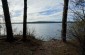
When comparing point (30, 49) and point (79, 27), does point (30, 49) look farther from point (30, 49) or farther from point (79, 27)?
point (79, 27)

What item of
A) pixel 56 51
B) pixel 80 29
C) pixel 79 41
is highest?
pixel 80 29

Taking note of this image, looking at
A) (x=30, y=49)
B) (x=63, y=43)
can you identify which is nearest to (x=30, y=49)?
(x=30, y=49)

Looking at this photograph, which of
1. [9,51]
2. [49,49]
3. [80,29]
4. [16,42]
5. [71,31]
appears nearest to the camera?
[80,29]

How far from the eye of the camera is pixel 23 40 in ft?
41.6

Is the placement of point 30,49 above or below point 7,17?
below

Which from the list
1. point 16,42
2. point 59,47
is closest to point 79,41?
point 59,47

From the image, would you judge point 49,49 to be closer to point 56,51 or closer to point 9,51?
point 56,51

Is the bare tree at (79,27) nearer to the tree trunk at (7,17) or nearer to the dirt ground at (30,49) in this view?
the dirt ground at (30,49)

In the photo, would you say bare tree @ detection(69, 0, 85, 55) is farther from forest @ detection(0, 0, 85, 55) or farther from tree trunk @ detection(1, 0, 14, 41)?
tree trunk @ detection(1, 0, 14, 41)

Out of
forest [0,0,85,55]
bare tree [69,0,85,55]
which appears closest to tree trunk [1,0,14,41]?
forest [0,0,85,55]

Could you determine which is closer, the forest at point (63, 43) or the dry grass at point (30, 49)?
the forest at point (63, 43)

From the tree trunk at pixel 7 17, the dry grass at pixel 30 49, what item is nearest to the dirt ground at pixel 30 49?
the dry grass at pixel 30 49

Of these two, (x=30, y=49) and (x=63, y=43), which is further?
(x=63, y=43)

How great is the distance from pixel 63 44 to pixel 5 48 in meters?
3.99
